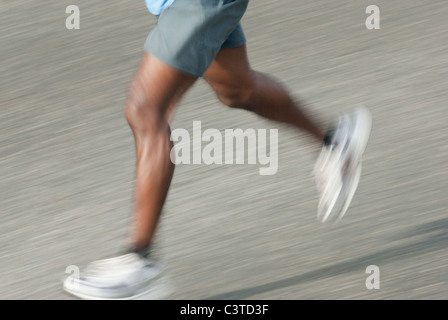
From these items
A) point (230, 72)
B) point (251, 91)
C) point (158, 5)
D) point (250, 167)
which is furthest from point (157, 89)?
point (250, 167)

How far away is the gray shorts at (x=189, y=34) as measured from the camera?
332cm

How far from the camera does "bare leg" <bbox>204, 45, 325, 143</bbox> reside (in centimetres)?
376

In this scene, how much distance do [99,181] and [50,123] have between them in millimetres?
802

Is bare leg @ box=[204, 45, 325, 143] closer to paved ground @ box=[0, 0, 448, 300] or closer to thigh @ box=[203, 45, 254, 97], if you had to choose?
thigh @ box=[203, 45, 254, 97]

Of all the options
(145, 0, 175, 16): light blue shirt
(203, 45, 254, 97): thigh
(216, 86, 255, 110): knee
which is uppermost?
(145, 0, 175, 16): light blue shirt

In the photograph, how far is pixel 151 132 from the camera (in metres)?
3.32

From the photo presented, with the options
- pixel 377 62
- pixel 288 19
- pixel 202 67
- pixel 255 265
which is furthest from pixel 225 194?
pixel 288 19

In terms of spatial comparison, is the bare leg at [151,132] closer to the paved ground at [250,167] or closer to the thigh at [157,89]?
the thigh at [157,89]

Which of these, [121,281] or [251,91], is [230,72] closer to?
[251,91]

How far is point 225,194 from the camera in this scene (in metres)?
4.36

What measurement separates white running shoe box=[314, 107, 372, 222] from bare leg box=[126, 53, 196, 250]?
0.89m

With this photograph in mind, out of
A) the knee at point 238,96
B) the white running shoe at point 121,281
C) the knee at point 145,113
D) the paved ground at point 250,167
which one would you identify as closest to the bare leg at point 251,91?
the knee at point 238,96

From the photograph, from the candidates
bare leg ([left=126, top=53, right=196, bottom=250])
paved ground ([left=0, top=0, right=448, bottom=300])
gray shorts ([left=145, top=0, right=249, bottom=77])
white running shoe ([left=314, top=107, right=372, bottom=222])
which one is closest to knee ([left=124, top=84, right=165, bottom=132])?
bare leg ([left=126, top=53, right=196, bottom=250])
